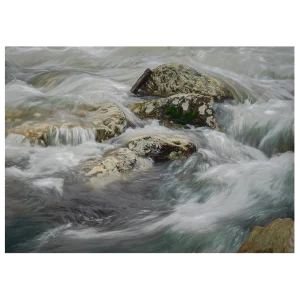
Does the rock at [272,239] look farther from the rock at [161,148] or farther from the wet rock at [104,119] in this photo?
the wet rock at [104,119]

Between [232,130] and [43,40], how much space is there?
182 centimetres

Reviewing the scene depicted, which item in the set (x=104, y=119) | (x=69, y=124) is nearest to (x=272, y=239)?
(x=104, y=119)

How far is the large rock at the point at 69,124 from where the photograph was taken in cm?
380

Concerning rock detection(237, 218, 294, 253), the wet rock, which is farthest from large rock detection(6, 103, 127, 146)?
rock detection(237, 218, 294, 253)

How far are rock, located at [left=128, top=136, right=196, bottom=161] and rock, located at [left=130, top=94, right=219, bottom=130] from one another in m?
0.20

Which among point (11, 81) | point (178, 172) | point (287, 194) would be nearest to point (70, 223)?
point (178, 172)

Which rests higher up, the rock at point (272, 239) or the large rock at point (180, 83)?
the large rock at point (180, 83)

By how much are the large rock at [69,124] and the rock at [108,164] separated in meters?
0.18

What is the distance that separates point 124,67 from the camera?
3.92 meters

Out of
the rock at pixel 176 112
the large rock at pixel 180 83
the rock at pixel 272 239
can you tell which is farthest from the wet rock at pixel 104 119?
the rock at pixel 272 239

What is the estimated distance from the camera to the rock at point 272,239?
3.75m

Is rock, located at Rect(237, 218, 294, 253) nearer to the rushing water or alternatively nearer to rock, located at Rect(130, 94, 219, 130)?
the rushing water

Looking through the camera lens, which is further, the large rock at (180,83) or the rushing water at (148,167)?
the large rock at (180,83)

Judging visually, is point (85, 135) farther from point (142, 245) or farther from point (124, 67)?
point (142, 245)
